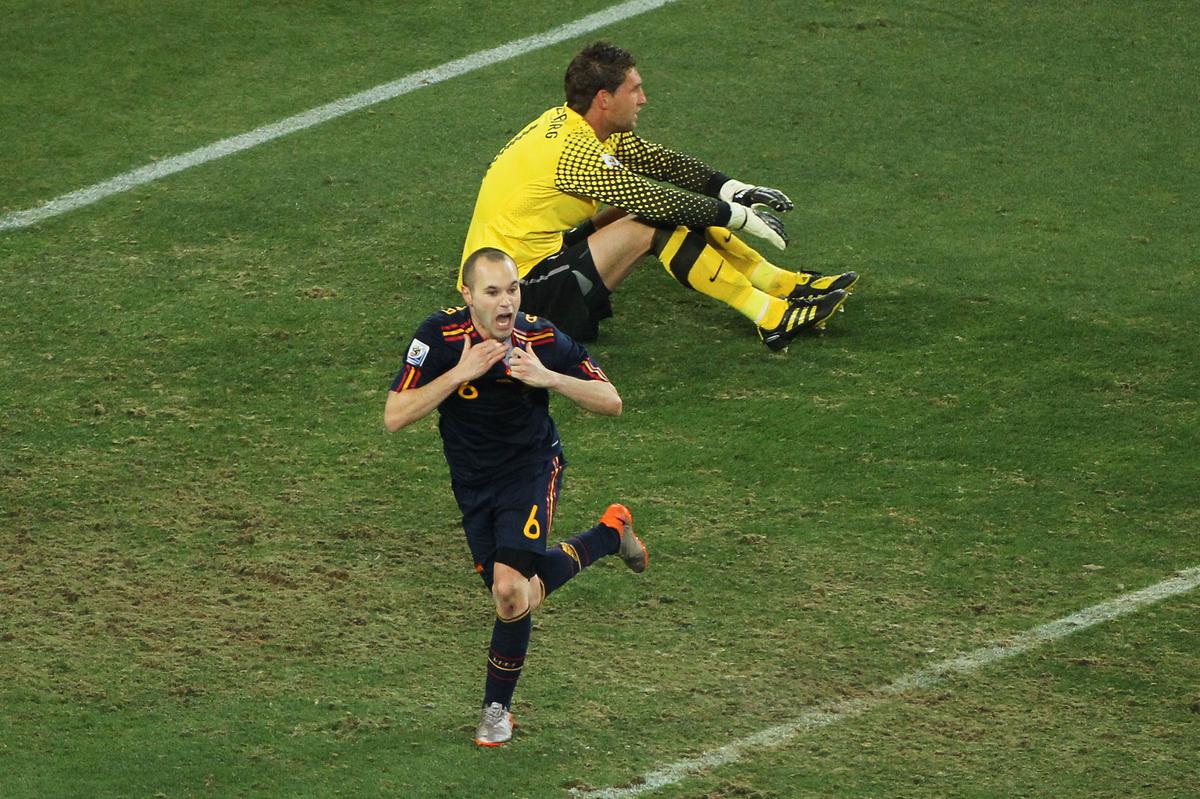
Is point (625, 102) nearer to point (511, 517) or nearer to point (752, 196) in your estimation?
point (752, 196)

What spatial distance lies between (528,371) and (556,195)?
A: 12.0 ft

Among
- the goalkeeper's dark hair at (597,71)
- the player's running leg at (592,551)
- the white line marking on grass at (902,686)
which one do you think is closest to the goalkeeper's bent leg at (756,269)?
the goalkeeper's dark hair at (597,71)

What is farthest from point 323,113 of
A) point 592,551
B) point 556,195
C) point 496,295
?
point 496,295

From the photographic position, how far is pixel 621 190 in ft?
32.9

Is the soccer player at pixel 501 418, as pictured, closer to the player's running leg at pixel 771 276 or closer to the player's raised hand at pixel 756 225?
the player's raised hand at pixel 756 225

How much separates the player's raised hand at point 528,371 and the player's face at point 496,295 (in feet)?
0.47

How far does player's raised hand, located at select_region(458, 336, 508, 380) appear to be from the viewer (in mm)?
6645

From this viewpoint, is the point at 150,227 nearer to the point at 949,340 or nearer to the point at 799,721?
the point at 949,340

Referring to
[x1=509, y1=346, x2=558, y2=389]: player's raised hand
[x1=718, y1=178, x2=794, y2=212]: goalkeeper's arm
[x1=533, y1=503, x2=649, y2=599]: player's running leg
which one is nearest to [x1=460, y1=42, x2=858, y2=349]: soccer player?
[x1=718, y1=178, x2=794, y2=212]: goalkeeper's arm

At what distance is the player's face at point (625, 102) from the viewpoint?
400 inches

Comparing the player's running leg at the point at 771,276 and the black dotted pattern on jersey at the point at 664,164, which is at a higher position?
the black dotted pattern on jersey at the point at 664,164

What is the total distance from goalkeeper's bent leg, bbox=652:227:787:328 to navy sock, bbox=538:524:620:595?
9.72 feet

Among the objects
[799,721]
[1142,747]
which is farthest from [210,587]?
[1142,747]

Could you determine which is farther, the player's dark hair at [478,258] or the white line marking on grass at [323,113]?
the white line marking on grass at [323,113]
